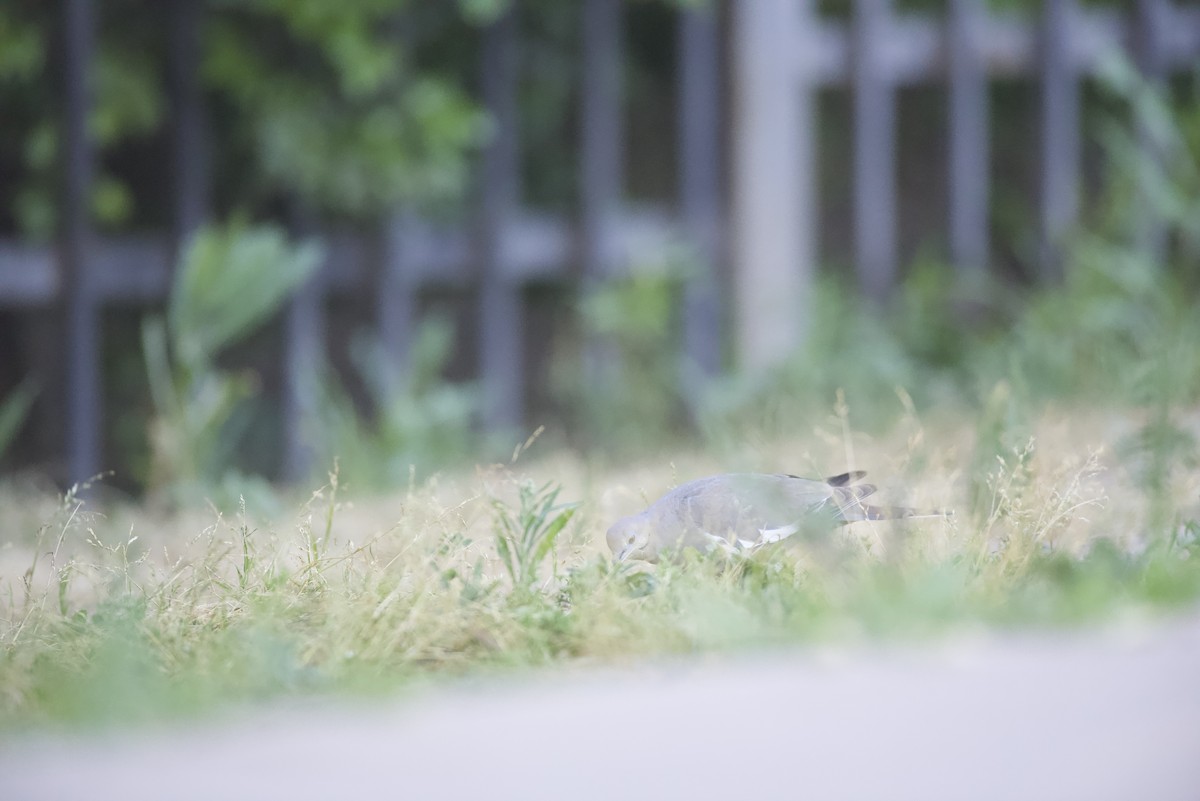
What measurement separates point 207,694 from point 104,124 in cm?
330

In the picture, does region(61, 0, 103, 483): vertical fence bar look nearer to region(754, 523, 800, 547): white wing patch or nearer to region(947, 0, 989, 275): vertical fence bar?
region(754, 523, 800, 547): white wing patch

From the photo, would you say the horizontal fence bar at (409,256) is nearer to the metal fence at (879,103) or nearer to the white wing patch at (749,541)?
the metal fence at (879,103)

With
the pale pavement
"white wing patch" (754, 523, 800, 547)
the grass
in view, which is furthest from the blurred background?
the pale pavement

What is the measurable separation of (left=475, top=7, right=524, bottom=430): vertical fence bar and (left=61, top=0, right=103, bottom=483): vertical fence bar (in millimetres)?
1455

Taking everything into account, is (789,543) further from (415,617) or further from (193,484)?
(193,484)

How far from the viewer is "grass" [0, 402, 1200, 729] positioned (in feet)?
5.94

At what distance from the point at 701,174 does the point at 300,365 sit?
200 centimetres

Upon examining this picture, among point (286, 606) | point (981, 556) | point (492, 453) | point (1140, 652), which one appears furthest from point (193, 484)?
point (1140, 652)

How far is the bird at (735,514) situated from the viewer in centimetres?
219

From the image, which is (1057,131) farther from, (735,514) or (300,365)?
(735,514)

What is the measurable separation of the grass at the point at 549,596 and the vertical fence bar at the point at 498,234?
2.17m

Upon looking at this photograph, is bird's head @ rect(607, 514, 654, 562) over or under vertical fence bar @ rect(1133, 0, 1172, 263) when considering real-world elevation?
under

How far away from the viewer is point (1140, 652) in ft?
5.84

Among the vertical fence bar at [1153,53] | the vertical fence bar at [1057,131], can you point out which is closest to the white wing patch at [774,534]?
the vertical fence bar at [1057,131]
